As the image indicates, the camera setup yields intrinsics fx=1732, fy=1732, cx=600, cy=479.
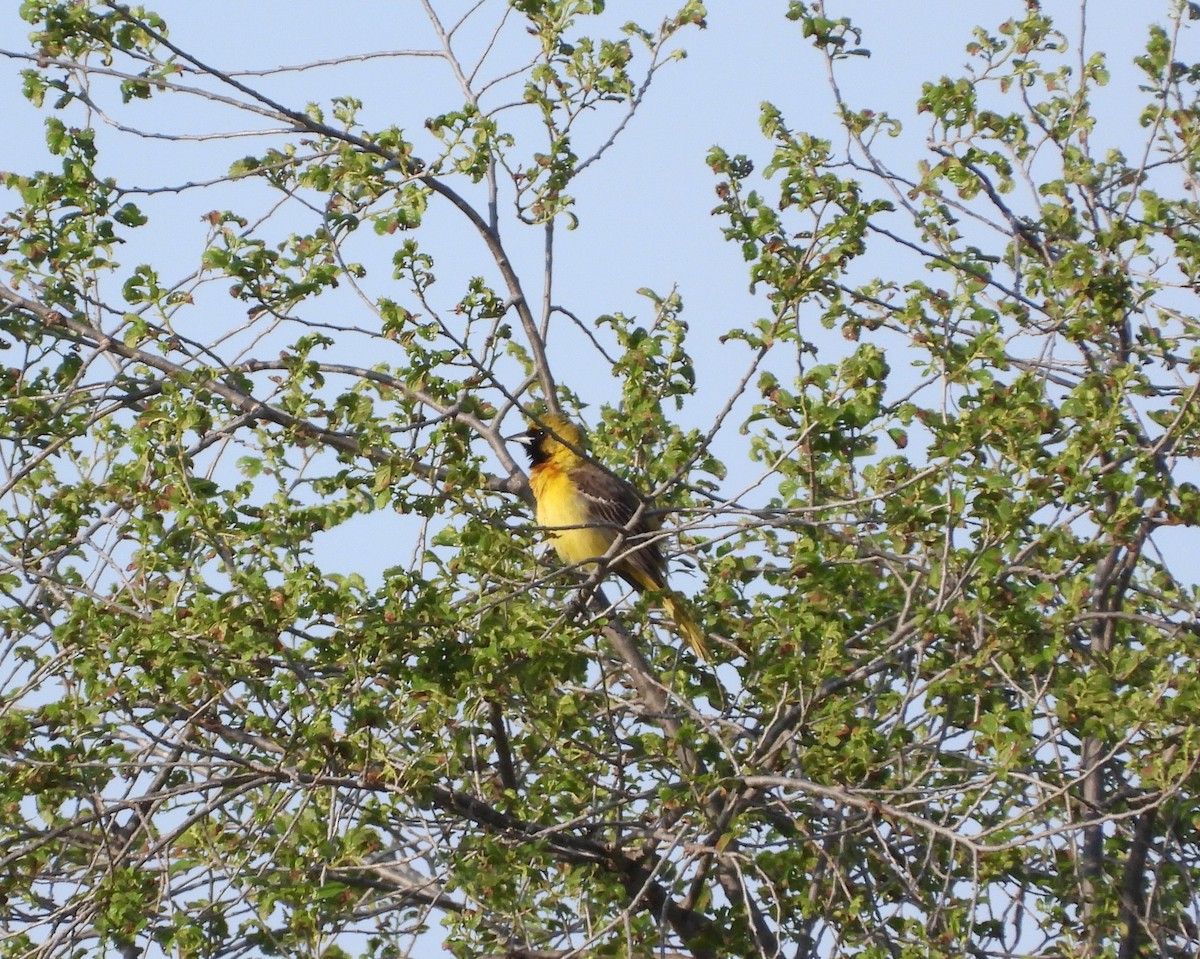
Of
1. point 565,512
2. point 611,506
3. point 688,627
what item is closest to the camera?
point 688,627

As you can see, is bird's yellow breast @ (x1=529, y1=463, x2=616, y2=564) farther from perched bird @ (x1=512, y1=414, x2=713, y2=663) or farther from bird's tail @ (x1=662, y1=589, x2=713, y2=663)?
bird's tail @ (x1=662, y1=589, x2=713, y2=663)

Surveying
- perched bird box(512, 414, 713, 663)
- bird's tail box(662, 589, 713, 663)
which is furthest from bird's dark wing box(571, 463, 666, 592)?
bird's tail box(662, 589, 713, 663)

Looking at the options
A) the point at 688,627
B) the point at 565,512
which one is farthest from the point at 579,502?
the point at 688,627

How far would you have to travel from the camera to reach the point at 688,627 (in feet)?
19.0

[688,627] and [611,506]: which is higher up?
[611,506]

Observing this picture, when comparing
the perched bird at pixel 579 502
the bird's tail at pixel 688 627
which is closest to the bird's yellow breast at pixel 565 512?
the perched bird at pixel 579 502

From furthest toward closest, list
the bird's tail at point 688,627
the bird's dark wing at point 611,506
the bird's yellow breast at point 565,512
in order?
the bird's yellow breast at point 565,512 → the bird's dark wing at point 611,506 → the bird's tail at point 688,627

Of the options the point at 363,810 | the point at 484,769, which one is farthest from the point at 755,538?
Answer: the point at 363,810

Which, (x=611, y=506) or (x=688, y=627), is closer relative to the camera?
(x=688, y=627)

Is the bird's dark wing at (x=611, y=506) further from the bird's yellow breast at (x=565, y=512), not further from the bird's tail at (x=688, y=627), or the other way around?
the bird's tail at (x=688, y=627)

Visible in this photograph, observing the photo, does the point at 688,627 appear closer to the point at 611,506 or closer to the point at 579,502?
the point at 611,506

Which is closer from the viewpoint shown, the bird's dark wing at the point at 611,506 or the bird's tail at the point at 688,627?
the bird's tail at the point at 688,627

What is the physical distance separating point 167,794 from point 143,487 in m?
0.89

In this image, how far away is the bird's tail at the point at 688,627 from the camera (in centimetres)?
574
